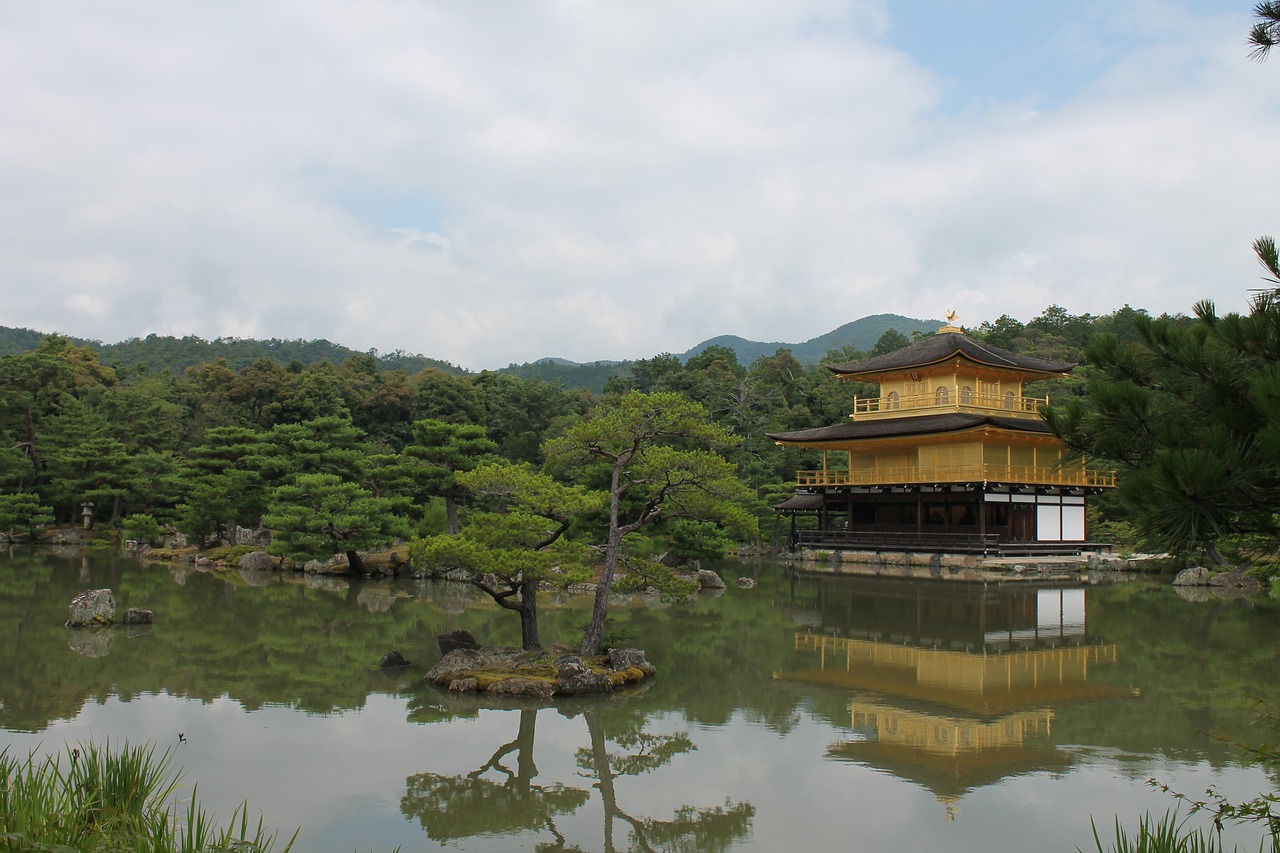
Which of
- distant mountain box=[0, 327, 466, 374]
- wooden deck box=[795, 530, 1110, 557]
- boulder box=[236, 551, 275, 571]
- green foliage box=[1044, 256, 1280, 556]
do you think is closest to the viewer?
green foliage box=[1044, 256, 1280, 556]

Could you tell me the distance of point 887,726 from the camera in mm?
7852

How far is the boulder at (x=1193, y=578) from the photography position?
65.5 feet

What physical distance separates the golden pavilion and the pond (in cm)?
1041

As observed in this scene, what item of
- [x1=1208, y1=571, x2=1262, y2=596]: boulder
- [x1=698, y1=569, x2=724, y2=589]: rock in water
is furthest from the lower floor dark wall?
[x1=698, y1=569, x2=724, y2=589]: rock in water

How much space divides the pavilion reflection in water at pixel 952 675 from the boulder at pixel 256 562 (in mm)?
12223

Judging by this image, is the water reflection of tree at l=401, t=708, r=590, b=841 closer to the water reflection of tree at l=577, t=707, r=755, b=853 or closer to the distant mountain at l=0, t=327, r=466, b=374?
the water reflection of tree at l=577, t=707, r=755, b=853

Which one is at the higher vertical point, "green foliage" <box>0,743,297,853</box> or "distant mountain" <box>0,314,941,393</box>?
"distant mountain" <box>0,314,941,393</box>

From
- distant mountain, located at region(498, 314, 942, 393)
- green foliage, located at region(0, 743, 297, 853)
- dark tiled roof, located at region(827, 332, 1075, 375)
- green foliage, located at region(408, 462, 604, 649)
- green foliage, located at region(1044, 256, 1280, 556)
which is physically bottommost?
green foliage, located at region(0, 743, 297, 853)

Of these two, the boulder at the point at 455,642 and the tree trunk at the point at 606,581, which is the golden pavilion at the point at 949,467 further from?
the boulder at the point at 455,642

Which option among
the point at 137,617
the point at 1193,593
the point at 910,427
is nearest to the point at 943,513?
the point at 910,427

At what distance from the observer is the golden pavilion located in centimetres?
2502

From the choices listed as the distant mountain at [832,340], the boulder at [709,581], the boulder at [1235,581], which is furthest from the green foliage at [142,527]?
the distant mountain at [832,340]

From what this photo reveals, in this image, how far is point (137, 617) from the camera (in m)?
12.9

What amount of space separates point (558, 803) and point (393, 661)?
4.71 meters
